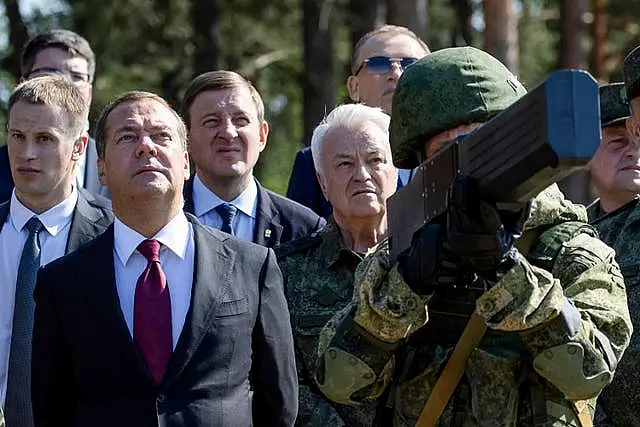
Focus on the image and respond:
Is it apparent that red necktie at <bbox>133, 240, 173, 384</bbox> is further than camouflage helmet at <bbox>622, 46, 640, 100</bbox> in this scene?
No

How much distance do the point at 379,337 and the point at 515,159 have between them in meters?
0.89

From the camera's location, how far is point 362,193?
19.7 ft

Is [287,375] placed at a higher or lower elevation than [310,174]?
lower

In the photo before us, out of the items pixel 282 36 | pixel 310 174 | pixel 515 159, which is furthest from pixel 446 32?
pixel 515 159

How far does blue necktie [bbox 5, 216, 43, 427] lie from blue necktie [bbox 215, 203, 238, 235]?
0.93m

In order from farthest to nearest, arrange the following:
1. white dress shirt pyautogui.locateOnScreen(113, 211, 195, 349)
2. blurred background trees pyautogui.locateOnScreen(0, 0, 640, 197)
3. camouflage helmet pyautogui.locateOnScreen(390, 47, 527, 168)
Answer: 1. blurred background trees pyautogui.locateOnScreen(0, 0, 640, 197)
2. white dress shirt pyautogui.locateOnScreen(113, 211, 195, 349)
3. camouflage helmet pyautogui.locateOnScreen(390, 47, 527, 168)

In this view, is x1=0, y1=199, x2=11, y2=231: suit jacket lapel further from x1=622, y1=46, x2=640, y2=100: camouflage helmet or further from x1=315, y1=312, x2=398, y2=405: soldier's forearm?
x1=622, y1=46, x2=640, y2=100: camouflage helmet

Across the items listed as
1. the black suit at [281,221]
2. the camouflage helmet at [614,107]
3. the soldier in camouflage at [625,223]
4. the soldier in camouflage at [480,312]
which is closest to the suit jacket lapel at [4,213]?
the black suit at [281,221]

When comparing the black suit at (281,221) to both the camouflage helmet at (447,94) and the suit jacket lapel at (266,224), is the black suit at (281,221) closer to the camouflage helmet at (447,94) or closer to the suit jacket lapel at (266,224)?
the suit jacket lapel at (266,224)

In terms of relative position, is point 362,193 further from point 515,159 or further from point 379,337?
point 515,159

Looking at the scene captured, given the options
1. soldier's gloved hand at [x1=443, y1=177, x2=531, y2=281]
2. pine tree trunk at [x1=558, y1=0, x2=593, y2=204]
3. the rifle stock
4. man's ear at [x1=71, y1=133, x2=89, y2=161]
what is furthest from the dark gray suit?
pine tree trunk at [x1=558, y1=0, x2=593, y2=204]

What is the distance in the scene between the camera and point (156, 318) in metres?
5.12

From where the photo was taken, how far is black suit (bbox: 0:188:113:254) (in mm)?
6273

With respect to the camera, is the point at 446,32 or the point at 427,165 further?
the point at 446,32
